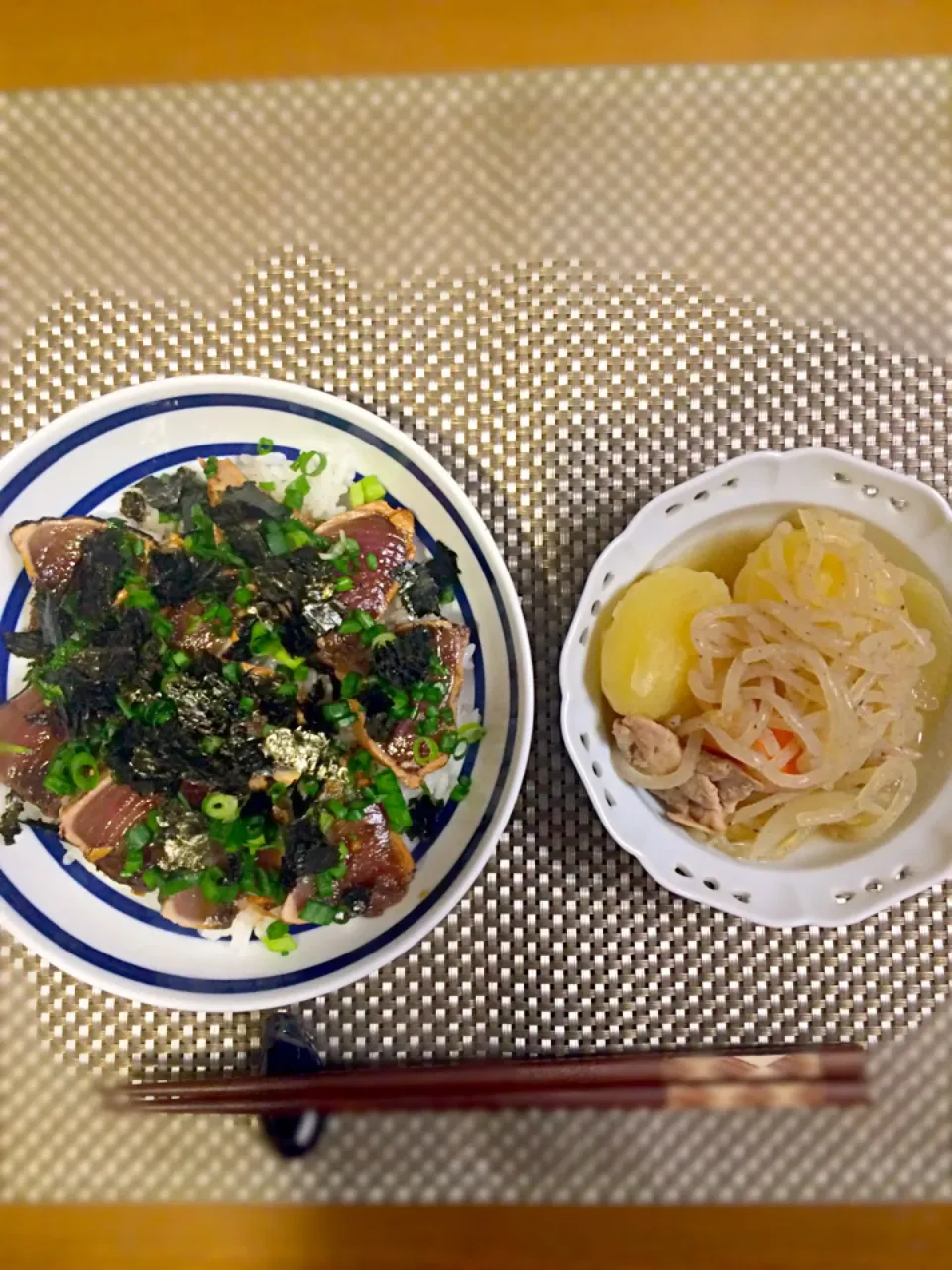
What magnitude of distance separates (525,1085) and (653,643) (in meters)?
0.51

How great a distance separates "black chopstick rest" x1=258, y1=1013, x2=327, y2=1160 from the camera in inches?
33.3

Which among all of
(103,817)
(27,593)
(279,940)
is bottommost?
(279,940)

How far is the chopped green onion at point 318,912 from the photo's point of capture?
763 millimetres

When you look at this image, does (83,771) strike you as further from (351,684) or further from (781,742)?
(781,742)

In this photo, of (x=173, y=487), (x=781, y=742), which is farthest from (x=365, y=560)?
(x=781, y=742)

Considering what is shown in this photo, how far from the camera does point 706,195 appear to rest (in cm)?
93

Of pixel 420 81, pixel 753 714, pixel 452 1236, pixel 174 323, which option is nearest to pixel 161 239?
pixel 174 323

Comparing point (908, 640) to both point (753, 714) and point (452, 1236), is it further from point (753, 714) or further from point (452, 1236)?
point (452, 1236)

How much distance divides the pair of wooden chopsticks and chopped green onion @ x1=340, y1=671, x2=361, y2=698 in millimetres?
431

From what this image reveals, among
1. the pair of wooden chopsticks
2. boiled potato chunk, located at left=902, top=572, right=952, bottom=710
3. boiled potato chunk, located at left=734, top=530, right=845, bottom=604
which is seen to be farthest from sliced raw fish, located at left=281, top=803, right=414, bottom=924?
boiled potato chunk, located at left=902, top=572, right=952, bottom=710

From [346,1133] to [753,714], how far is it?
2.19 ft

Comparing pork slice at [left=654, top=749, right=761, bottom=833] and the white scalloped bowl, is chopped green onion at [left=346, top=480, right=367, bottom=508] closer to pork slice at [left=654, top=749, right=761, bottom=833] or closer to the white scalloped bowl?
the white scalloped bowl

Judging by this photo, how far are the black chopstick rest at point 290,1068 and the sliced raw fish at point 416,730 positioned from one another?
1.10 ft

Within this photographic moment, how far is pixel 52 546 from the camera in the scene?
76 centimetres
